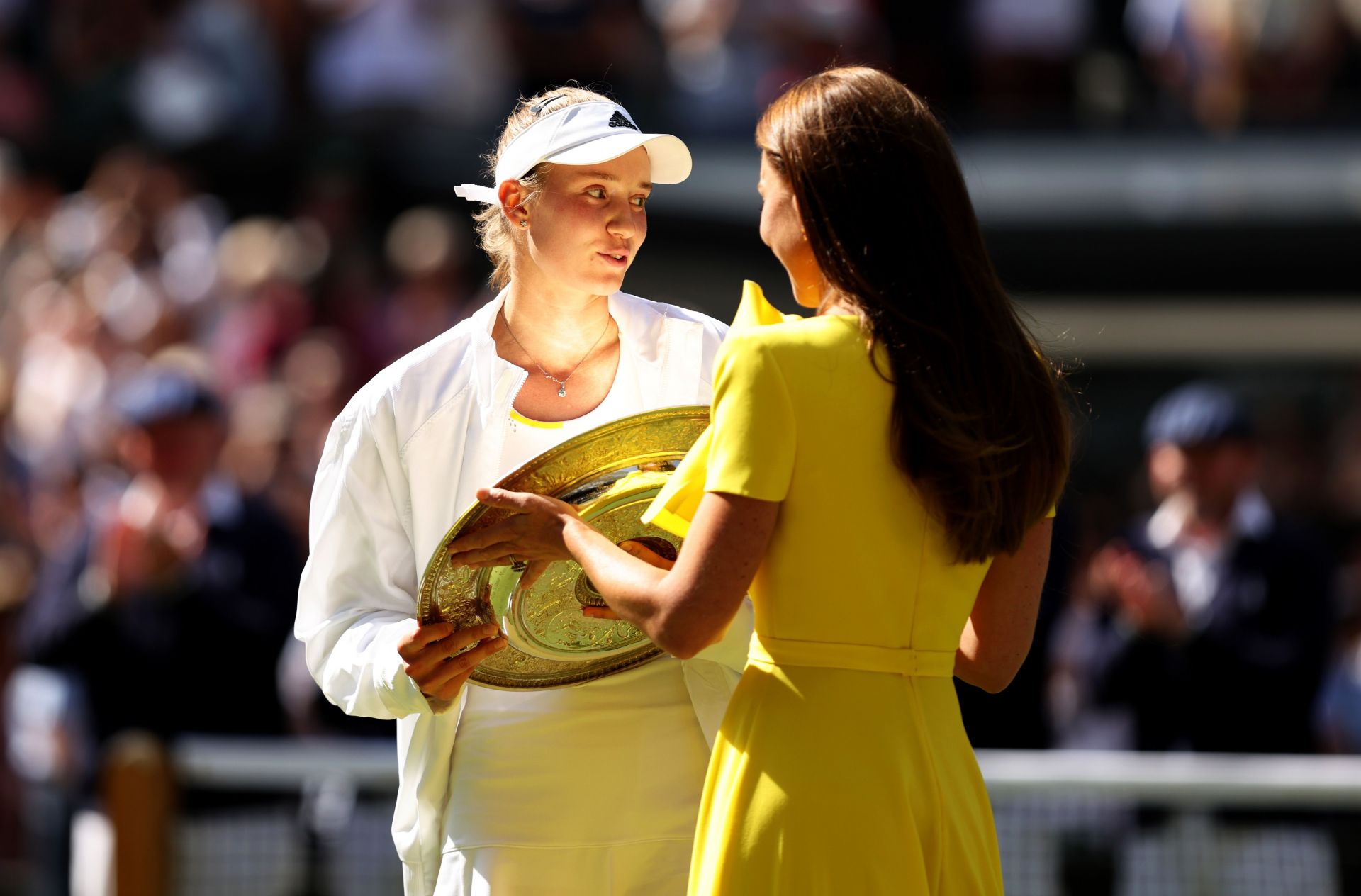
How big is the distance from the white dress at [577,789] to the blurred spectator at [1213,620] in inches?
107

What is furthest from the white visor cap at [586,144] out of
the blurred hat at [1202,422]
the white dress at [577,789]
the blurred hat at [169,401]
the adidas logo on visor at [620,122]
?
the blurred hat at [1202,422]

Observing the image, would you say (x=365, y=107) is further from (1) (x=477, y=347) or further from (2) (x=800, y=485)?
(2) (x=800, y=485)

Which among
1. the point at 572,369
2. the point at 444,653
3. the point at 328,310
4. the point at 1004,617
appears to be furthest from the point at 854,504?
the point at 328,310

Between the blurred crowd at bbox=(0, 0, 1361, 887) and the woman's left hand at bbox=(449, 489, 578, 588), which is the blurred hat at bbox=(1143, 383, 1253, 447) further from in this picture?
the woman's left hand at bbox=(449, 489, 578, 588)

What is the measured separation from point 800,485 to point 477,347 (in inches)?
28.9

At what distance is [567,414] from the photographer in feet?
9.52

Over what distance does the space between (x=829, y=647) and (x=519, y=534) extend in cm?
45

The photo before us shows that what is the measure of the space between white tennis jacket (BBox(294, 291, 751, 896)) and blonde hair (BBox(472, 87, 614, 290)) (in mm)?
169

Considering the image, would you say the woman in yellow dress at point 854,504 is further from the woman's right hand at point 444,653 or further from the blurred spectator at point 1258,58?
the blurred spectator at point 1258,58

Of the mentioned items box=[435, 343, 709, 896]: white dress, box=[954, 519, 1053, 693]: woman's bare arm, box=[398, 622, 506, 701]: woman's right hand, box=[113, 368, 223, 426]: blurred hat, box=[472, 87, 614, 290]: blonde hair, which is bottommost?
box=[113, 368, 223, 426]: blurred hat

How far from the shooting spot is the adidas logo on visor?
9.09 feet

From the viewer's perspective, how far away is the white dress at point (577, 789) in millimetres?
2758

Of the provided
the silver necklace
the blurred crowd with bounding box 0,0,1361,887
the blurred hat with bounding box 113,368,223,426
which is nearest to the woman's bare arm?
the silver necklace

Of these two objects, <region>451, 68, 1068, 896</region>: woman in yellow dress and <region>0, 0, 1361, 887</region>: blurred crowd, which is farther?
<region>0, 0, 1361, 887</region>: blurred crowd
